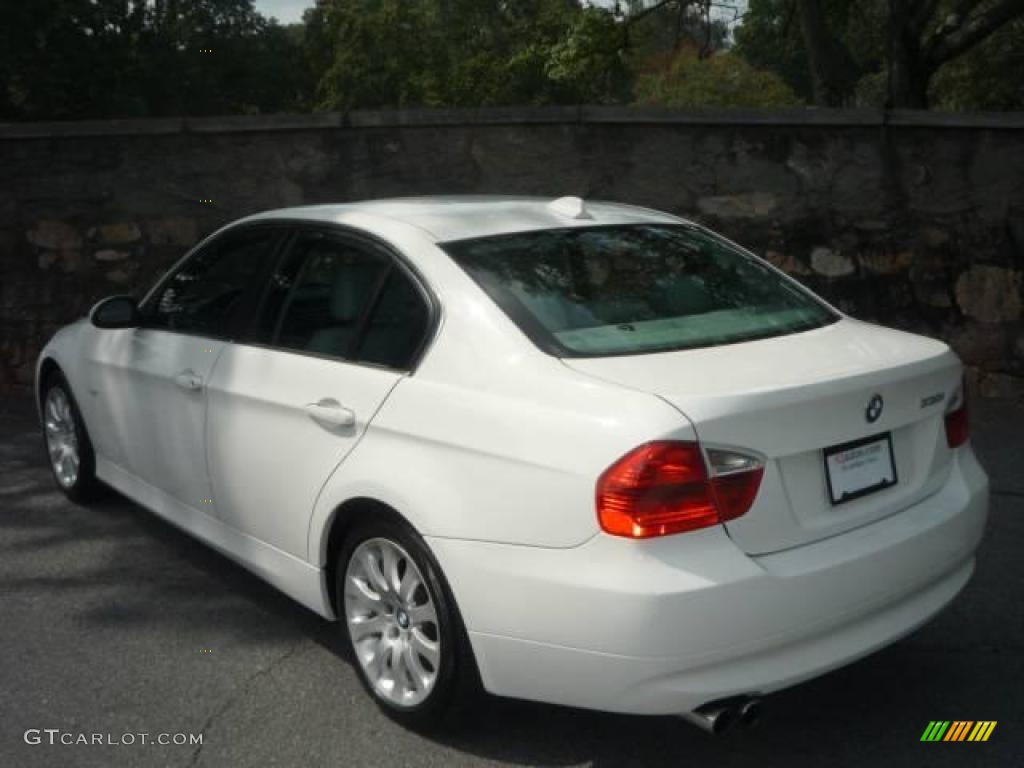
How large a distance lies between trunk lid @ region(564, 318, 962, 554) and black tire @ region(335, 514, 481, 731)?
68 cm

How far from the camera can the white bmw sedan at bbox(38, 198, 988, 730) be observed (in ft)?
9.35

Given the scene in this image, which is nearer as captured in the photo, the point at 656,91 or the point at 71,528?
the point at 71,528

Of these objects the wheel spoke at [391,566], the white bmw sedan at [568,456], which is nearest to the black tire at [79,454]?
the white bmw sedan at [568,456]

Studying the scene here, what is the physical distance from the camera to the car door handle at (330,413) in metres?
3.52

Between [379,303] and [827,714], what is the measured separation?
1852 millimetres

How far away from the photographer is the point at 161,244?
8758mm

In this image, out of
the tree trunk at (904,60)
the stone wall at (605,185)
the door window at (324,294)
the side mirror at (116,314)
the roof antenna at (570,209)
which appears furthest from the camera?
the tree trunk at (904,60)

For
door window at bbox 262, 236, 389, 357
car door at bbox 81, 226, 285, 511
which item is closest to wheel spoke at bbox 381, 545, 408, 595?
door window at bbox 262, 236, 389, 357

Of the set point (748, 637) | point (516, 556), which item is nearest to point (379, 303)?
point (516, 556)

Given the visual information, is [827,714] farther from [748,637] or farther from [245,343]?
[245,343]

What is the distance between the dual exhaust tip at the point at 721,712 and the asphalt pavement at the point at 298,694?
1.34 ft

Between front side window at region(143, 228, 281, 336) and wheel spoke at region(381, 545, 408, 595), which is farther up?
front side window at region(143, 228, 281, 336)

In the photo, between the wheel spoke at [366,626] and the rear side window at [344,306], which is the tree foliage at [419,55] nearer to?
the rear side window at [344,306]

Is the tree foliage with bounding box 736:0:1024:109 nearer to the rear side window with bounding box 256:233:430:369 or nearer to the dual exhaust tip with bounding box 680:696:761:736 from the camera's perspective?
the rear side window with bounding box 256:233:430:369
